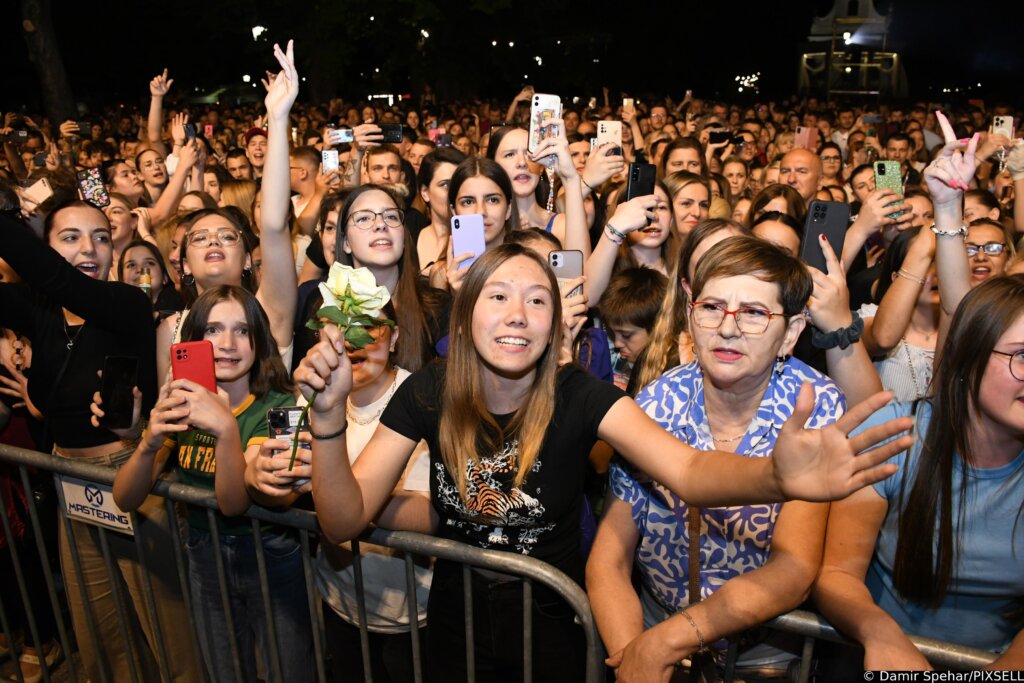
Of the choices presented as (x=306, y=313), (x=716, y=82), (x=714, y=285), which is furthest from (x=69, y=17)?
(x=714, y=285)

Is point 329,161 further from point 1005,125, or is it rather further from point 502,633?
point 1005,125

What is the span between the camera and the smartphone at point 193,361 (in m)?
2.59

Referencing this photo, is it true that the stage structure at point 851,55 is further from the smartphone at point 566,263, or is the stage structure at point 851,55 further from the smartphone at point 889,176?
the smartphone at point 566,263

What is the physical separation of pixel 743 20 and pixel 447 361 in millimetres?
42820

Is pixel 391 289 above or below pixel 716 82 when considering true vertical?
below

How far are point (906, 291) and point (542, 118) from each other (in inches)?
89.7

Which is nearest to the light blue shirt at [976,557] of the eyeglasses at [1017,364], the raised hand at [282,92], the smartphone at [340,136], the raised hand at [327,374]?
the eyeglasses at [1017,364]

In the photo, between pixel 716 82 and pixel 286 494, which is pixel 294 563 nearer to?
pixel 286 494

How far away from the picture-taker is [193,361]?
2604 millimetres

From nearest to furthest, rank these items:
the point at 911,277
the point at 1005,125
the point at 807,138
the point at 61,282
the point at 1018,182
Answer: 1. the point at 61,282
2. the point at 911,277
3. the point at 1018,182
4. the point at 1005,125
5. the point at 807,138

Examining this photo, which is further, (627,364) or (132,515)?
(627,364)

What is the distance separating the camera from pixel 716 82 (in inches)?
1613

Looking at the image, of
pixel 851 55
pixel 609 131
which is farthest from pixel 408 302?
pixel 851 55

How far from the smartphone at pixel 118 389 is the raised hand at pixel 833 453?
231 cm
